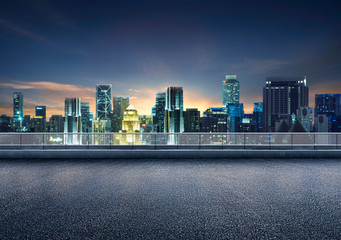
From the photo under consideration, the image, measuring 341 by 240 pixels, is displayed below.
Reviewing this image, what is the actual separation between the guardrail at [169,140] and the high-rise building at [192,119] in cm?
9415

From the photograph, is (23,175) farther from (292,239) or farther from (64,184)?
(292,239)

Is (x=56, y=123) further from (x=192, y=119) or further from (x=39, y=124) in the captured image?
(x=192, y=119)

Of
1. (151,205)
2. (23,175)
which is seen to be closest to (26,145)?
(23,175)

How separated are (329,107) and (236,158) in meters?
179

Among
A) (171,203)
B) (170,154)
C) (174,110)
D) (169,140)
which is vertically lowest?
(171,203)

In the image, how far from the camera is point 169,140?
15156mm

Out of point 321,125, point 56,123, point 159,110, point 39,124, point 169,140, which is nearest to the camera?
Answer: point 169,140

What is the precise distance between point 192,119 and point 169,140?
328 ft

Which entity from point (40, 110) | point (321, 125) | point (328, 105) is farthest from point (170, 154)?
point (328, 105)

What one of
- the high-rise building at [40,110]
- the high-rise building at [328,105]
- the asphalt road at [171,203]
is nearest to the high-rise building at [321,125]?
the high-rise building at [328,105]

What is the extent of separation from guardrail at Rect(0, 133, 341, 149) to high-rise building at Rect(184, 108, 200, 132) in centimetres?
9415

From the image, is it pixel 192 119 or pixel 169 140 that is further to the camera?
pixel 192 119

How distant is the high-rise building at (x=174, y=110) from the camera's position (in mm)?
110719

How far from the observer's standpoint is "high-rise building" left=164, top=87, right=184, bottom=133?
11072 cm
